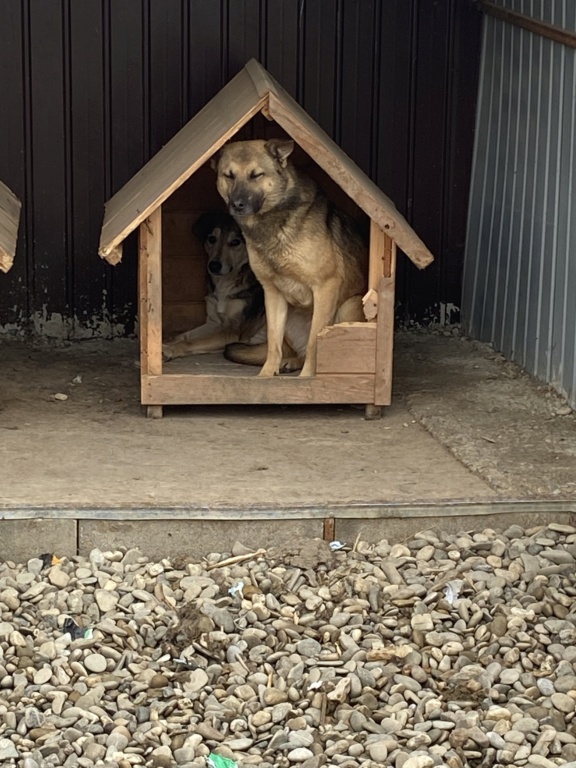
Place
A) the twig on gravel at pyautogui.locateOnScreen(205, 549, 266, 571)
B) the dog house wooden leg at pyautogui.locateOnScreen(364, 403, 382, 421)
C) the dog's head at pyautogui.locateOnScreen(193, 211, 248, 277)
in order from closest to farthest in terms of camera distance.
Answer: the twig on gravel at pyautogui.locateOnScreen(205, 549, 266, 571), the dog house wooden leg at pyautogui.locateOnScreen(364, 403, 382, 421), the dog's head at pyautogui.locateOnScreen(193, 211, 248, 277)

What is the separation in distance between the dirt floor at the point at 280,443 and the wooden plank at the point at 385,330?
16 cm

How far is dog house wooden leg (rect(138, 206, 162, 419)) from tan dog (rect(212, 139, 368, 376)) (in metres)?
0.40

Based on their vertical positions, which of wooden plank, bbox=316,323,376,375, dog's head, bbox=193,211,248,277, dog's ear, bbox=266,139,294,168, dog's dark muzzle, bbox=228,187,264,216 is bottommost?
wooden plank, bbox=316,323,376,375

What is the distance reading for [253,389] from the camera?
6.01 m

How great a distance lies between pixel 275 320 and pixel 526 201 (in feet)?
5.23

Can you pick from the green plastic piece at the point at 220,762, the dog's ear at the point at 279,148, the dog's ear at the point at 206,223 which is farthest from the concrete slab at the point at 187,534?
the dog's ear at the point at 206,223

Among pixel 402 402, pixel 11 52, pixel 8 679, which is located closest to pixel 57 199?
pixel 11 52

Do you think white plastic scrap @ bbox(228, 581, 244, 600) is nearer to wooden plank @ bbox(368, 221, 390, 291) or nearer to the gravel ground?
the gravel ground

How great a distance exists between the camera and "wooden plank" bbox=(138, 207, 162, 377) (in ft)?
19.1

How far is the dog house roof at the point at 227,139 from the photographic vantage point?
5.58 m

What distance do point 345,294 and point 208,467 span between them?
59.8 inches

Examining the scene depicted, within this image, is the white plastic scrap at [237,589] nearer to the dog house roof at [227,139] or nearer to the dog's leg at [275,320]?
the dog house roof at [227,139]

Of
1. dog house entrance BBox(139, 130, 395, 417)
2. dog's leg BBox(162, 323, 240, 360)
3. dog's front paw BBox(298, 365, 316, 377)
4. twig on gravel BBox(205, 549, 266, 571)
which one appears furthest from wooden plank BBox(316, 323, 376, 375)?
twig on gravel BBox(205, 549, 266, 571)

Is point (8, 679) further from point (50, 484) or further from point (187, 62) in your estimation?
point (187, 62)
